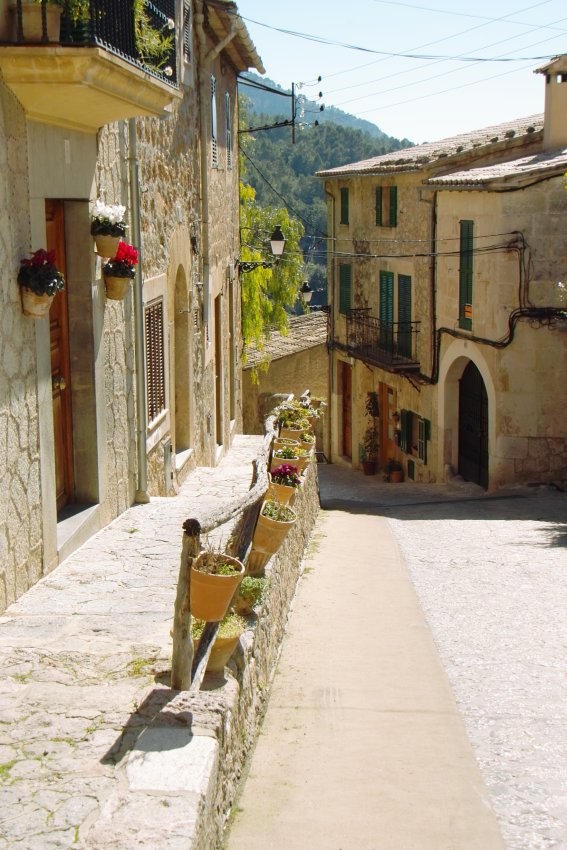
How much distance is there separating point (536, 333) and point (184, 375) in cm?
839

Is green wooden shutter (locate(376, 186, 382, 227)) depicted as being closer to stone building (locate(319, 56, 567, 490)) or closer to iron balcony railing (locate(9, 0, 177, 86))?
stone building (locate(319, 56, 567, 490))

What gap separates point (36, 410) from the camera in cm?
696

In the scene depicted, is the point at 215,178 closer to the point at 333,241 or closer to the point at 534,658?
the point at 534,658

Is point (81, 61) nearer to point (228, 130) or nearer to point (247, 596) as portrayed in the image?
point (247, 596)

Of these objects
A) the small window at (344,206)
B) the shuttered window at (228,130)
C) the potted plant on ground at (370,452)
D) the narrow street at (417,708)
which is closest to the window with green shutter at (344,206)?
the small window at (344,206)

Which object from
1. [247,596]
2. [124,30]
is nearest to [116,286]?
[124,30]

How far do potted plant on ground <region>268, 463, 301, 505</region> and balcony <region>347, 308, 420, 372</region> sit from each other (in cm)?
1424

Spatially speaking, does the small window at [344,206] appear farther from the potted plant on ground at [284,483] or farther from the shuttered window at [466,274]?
the potted plant on ground at [284,483]

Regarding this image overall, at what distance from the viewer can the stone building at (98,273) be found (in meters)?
6.45

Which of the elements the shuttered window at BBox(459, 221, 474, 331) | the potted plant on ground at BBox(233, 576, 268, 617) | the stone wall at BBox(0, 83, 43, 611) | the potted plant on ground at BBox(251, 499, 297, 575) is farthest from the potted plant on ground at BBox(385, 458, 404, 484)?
the stone wall at BBox(0, 83, 43, 611)

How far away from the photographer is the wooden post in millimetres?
4918

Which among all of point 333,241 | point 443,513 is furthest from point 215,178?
point 333,241

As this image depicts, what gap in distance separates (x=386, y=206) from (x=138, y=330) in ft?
56.8

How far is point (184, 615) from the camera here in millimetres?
4926
